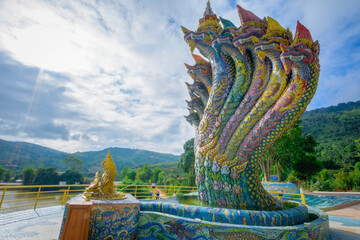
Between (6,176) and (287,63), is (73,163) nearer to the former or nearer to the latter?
(6,176)

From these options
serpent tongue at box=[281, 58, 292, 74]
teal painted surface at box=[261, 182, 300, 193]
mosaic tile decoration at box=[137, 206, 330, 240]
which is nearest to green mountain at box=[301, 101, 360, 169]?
teal painted surface at box=[261, 182, 300, 193]

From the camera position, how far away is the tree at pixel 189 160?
26194 millimetres

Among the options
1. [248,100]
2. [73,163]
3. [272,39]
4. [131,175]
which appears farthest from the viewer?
[73,163]

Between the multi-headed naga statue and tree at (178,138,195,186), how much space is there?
20.5 m

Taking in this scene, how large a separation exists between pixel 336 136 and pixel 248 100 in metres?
59.0

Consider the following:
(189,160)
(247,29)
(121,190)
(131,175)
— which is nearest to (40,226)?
(247,29)

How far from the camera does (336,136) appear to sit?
50000 millimetres

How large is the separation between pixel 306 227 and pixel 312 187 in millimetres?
23894

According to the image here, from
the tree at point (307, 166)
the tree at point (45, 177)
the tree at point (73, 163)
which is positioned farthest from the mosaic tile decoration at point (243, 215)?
the tree at point (73, 163)

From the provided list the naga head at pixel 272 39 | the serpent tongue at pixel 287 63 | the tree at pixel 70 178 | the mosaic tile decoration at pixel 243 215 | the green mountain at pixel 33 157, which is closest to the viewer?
the mosaic tile decoration at pixel 243 215

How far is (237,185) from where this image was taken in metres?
4.88

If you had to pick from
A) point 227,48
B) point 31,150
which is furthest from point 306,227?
point 31,150

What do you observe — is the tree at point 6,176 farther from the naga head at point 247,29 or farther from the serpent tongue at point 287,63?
the serpent tongue at point 287,63

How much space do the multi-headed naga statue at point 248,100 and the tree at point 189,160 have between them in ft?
67.1
